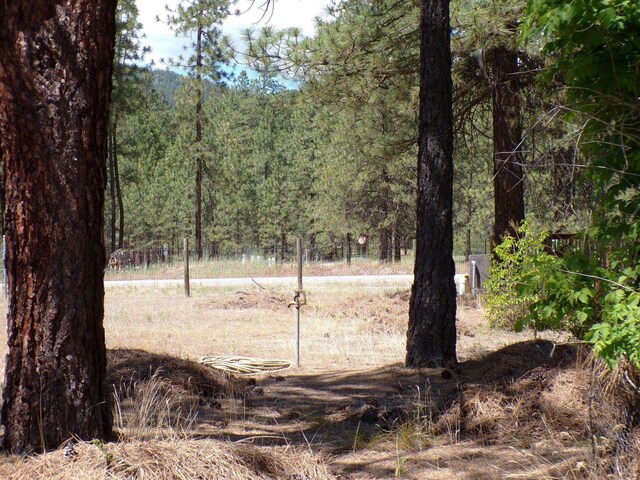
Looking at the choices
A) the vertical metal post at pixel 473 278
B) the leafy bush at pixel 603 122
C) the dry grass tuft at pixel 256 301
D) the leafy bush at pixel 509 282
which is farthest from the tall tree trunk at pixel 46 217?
the vertical metal post at pixel 473 278

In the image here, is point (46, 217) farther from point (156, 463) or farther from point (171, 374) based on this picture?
point (171, 374)

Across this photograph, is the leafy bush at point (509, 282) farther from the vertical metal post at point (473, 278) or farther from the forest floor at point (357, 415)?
the vertical metal post at point (473, 278)

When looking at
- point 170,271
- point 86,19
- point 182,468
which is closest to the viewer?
point 182,468

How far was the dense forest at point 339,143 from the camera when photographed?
33.2 feet

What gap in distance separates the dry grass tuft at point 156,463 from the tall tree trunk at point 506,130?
25.3ft

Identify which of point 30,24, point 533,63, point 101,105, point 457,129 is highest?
point 533,63

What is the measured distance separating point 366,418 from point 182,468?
2.20m

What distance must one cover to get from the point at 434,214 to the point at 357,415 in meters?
2.30

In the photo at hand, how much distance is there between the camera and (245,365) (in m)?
7.42

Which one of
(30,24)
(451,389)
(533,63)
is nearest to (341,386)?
(451,389)

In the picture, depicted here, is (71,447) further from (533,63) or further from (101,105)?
(533,63)

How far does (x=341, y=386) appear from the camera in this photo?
6504 mm

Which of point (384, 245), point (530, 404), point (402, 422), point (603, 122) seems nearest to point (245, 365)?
point (402, 422)

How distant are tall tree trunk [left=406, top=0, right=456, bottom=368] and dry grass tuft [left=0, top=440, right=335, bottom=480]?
10.7 feet
